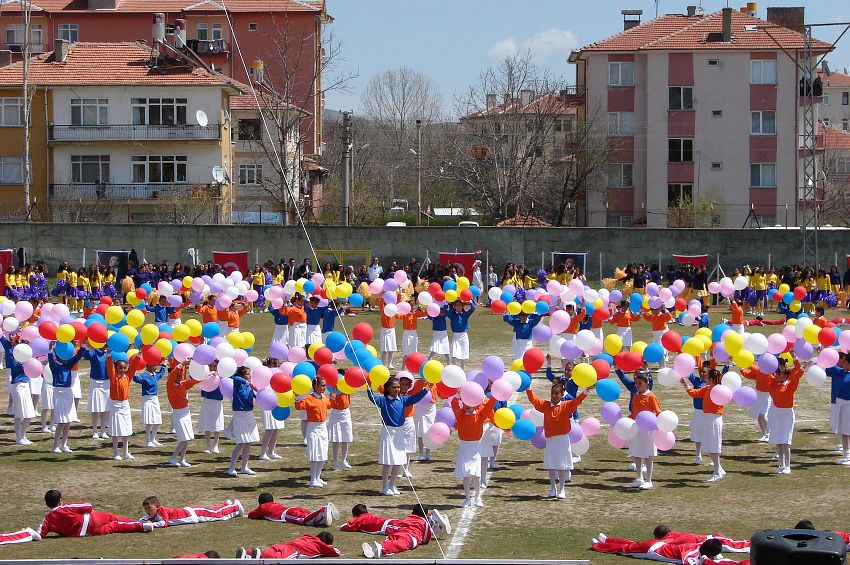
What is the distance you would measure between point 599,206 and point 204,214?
18202 mm

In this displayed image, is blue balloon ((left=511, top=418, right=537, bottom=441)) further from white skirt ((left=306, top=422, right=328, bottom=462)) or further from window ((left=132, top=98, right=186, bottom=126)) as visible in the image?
window ((left=132, top=98, right=186, bottom=126))

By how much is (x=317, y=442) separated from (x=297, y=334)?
10536 millimetres

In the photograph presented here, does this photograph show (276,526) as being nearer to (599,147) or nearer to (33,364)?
(33,364)

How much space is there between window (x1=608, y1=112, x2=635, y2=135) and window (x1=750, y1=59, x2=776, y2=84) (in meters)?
5.60

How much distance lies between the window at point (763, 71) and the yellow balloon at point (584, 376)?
4056 centimetres

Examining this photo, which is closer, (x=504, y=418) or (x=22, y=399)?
(x=504, y=418)

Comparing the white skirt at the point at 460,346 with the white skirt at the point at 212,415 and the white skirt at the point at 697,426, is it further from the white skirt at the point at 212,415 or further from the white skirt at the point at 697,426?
the white skirt at the point at 697,426

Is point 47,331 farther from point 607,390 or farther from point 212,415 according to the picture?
point 607,390

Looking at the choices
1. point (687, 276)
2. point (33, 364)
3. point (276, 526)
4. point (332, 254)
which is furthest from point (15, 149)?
point (276, 526)

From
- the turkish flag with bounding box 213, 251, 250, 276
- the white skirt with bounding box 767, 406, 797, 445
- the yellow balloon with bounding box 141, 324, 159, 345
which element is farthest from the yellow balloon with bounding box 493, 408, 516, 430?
the turkish flag with bounding box 213, 251, 250, 276

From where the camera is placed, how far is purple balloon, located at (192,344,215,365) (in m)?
14.8

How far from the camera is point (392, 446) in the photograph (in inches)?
527

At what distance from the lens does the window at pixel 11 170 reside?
4950 centimetres

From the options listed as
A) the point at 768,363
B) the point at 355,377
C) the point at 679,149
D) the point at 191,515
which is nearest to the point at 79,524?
the point at 191,515
